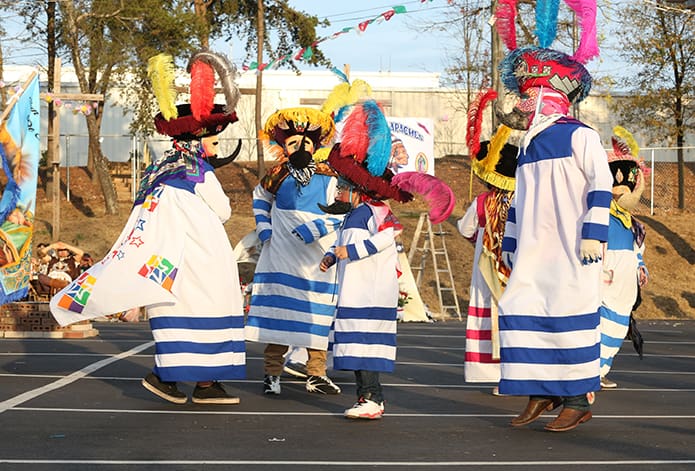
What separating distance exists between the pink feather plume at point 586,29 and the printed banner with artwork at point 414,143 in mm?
14754

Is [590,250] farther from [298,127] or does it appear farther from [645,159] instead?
[645,159]

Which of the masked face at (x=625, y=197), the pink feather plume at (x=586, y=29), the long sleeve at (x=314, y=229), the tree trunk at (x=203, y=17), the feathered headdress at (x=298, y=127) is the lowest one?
the long sleeve at (x=314, y=229)

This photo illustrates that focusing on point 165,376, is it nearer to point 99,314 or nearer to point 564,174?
point 99,314

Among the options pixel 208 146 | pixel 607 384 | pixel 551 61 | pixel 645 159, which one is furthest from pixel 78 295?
pixel 645 159

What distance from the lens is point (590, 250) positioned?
7.64 m

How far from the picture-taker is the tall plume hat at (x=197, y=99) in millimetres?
9211

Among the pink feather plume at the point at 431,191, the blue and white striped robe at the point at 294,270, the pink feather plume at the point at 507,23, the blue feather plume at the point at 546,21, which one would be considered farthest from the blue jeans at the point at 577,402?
the blue and white striped robe at the point at 294,270

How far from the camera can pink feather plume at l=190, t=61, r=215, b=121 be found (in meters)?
9.17

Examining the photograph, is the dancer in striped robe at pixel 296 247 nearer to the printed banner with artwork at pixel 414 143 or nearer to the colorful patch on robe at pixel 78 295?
the colorful patch on robe at pixel 78 295

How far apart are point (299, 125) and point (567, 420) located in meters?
3.78

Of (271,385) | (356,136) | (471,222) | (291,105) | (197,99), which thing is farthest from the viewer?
(291,105)

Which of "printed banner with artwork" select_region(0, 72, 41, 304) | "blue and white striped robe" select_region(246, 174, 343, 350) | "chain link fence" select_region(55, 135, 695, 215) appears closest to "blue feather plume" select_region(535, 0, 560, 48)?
"blue and white striped robe" select_region(246, 174, 343, 350)

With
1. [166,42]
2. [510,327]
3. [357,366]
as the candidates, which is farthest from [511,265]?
[166,42]

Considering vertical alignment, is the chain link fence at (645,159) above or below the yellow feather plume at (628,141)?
below
